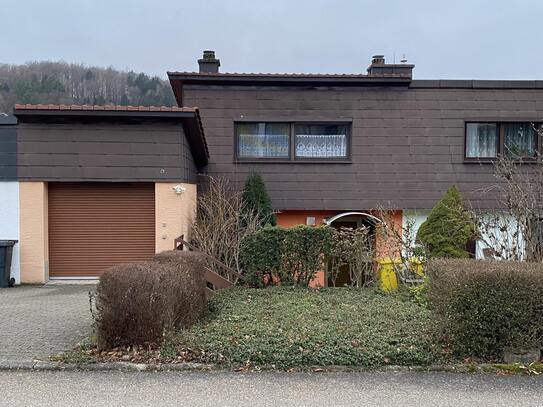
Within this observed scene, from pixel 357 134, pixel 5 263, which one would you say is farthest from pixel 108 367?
pixel 357 134

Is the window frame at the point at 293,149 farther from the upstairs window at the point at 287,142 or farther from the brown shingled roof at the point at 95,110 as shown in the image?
the brown shingled roof at the point at 95,110

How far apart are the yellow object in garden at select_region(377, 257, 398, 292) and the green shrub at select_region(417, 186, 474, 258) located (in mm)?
963

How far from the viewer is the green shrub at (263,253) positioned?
9.67 metres

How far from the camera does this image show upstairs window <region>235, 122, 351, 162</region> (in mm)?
14594

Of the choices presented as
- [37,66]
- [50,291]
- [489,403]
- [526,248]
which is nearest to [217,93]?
[50,291]

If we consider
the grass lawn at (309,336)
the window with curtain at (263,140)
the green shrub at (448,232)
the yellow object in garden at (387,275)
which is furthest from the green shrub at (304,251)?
the window with curtain at (263,140)

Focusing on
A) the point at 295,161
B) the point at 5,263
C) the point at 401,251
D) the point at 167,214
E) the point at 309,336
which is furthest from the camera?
the point at 295,161

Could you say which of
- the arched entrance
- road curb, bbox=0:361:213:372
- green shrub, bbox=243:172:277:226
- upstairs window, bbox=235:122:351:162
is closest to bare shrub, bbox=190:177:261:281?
green shrub, bbox=243:172:277:226

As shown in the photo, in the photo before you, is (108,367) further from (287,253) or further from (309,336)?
(287,253)

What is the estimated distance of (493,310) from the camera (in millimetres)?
5688

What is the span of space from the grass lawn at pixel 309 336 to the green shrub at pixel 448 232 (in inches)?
124

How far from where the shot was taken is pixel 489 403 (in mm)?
4727

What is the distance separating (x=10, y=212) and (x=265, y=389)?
8925 millimetres

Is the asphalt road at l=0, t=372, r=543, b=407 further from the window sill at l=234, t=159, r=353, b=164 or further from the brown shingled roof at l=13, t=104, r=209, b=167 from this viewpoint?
the window sill at l=234, t=159, r=353, b=164
